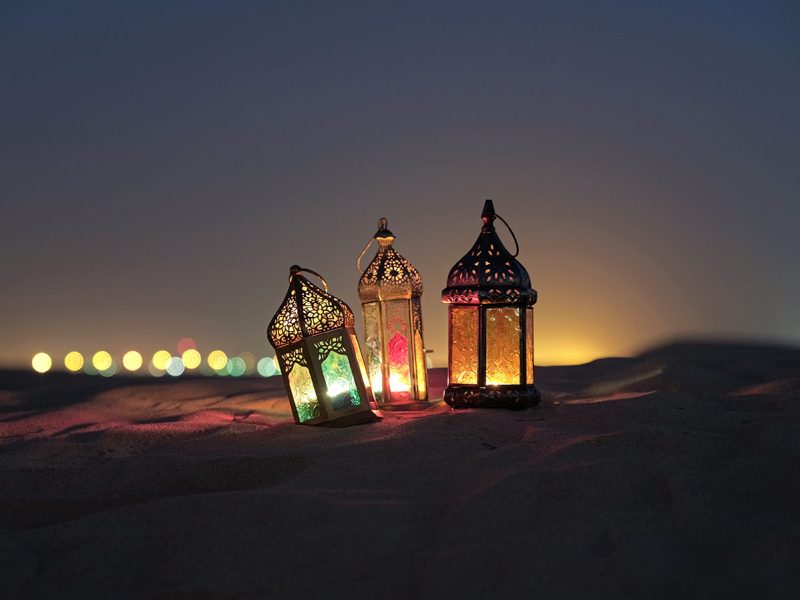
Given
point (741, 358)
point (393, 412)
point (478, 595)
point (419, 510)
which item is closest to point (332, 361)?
point (393, 412)

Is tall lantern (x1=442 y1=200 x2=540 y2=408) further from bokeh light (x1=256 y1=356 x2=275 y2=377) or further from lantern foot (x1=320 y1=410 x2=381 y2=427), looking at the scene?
bokeh light (x1=256 y1=356 x2=275 y2=377)

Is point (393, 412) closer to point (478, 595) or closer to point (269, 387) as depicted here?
point (269, 387)

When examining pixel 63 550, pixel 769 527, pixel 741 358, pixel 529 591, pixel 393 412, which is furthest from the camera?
pixel 741 358

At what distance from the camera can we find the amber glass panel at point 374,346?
471 cm

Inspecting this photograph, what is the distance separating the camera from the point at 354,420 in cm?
385

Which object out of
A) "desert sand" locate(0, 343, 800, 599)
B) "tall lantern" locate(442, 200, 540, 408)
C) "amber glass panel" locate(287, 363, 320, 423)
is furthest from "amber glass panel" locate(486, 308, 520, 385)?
"amber glass panel" locate(287, 363, 320, 423)

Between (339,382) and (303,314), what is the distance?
0.39 meters

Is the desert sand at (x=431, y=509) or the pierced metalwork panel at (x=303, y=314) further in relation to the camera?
the pierced metalwork panel at (x=303, y=314)

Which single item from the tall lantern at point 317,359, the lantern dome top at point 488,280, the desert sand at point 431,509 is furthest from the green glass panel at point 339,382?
the lantern dome top at point 488,280

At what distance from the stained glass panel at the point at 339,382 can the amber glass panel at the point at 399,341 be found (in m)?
0.79

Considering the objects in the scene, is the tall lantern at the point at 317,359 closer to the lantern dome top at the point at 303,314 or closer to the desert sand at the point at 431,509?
the lantern dome top at the point at 303,314

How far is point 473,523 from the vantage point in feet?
6.72

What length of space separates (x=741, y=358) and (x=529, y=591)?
14.6 ft

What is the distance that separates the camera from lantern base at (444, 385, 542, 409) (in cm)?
401
